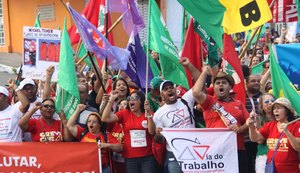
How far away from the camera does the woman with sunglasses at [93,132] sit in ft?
24.9

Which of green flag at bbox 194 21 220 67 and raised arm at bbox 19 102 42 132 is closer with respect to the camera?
raised arm at bbox 19 102 42 132

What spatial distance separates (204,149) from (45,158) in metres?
1.99

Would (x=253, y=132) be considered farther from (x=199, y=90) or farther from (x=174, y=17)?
(x=174, y=17)

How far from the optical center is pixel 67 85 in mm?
7930

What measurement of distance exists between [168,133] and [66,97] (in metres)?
1.59

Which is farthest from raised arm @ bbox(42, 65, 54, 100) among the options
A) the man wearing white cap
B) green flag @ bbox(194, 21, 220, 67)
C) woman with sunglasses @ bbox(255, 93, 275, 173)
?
woman with sunglasses @ bbox(255, 93, 275, 173)

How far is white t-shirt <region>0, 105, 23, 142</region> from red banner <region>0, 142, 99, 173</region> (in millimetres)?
113

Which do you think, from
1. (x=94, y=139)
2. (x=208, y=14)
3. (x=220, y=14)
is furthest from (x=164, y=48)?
(x=94, y=139)

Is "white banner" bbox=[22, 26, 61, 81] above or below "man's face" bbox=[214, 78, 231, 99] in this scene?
above

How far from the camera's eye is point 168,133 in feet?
23.6

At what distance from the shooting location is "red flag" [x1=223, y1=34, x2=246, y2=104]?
7641 millimetres

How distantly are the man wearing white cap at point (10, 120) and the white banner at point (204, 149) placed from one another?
1914 millimetres

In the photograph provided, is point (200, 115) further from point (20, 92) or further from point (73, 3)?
point (73, 3)

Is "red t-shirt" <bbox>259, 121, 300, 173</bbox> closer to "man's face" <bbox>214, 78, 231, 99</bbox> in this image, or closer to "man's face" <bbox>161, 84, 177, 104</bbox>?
"man's face" <bbox>214, 78, 231, 99</bbox>
